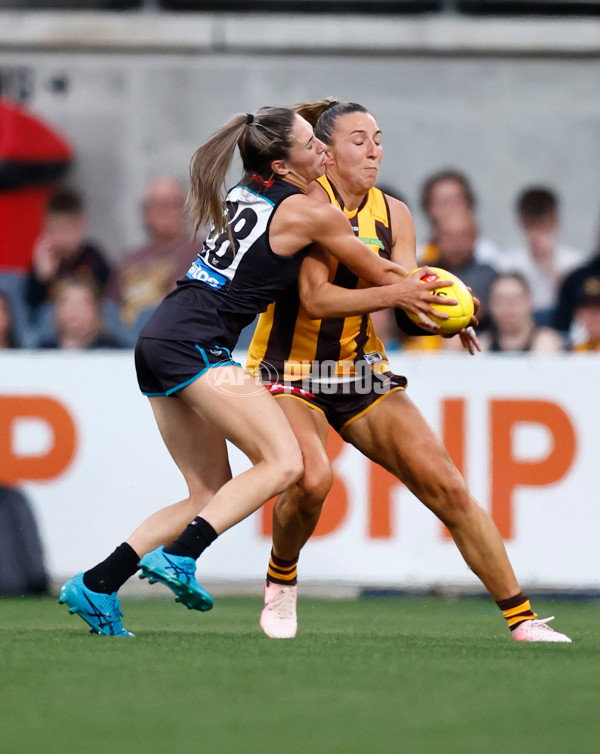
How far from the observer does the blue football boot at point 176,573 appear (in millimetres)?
4465

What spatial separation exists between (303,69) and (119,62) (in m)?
1.61

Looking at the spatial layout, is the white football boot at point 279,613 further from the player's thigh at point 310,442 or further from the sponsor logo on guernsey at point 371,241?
the sponsor logo on guernsey at point 371,241

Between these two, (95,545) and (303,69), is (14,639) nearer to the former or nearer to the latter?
(95,545)

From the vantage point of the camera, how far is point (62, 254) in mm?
10461

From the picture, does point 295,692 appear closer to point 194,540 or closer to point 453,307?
point 194,540

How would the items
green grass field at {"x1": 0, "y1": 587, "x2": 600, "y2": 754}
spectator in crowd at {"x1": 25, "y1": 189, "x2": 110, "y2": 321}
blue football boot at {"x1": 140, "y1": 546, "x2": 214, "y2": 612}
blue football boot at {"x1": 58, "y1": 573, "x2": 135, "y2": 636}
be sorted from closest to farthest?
1. green grass field at {"x1": 0, "y1": 587, "x2": 600, "y2": 754}
2. blue football boot at {"x1": 140, "y1": 546, "x2": 214, "y2": 612}
3. blue football boot at {"x1": 58, "y1": 573, "x2": 135, "y2": 636}
4. spectator in crowd at {"x1": 25, "y1": 189, "x2": 110, "y2": 321}

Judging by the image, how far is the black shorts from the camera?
Result: 4785mm

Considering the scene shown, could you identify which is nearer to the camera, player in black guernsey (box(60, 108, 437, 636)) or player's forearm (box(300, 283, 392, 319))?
player in black guernsey (box(60, 108, 437, 636))

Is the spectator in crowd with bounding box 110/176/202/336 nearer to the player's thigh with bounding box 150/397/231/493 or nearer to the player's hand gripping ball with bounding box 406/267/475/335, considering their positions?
the player's thigh with bounding box 150/397/231/493

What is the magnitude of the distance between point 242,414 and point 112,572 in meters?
0.79

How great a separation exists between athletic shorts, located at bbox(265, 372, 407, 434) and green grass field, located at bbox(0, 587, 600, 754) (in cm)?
89

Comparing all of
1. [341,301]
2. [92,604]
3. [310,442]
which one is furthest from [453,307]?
[92,604]

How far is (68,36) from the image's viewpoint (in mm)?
11352

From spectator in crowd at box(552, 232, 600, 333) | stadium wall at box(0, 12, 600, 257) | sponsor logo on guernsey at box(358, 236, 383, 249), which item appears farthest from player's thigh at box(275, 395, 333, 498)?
stadium wall at box(0, 12, 600, 257)
